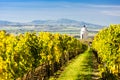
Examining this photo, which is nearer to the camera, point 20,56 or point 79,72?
point 20,56

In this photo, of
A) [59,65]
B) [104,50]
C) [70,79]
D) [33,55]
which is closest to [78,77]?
[70,79]

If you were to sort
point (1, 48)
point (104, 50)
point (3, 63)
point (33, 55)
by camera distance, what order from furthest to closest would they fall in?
point (104, 50), point (33, 55), point (1, 48), point (3, 63)

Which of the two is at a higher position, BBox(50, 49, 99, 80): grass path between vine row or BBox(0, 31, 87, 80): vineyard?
BBox(0, 31, 87, 80): vineyard

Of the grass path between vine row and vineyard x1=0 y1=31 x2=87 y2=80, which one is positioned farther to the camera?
the grass path between vine row

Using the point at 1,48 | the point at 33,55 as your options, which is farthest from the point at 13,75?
the point at 33,55

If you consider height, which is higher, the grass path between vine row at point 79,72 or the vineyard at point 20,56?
the vineyard at point 20,56

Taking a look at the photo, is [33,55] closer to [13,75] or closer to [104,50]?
[13,75]

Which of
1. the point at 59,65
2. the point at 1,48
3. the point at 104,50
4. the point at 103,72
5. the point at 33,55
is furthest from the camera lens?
the point at 59,65

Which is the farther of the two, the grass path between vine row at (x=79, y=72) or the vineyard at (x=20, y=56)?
the grass path between vine row at (x=79, y=72)

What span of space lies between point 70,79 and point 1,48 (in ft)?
50.3

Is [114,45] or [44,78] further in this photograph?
[44,78]

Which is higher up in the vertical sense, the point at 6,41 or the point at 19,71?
the point at 6,41

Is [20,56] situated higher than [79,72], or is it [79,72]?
[20,56]

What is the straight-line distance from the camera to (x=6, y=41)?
4794 cm
